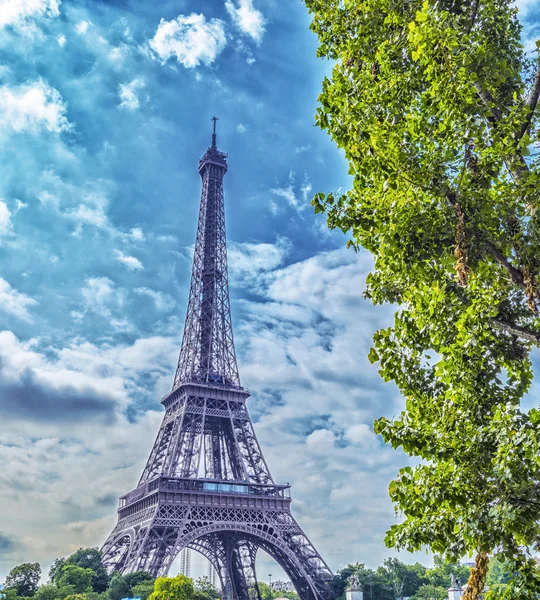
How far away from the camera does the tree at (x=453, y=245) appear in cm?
708

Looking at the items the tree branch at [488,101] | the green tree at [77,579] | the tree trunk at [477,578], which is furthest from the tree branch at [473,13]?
the green tree at [77,579]

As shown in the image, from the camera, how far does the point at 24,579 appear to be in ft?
177

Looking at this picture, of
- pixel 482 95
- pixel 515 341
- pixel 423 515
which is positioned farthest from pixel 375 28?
pixel 423 515

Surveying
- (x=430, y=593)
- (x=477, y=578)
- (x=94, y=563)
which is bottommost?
(x=477, y=578)

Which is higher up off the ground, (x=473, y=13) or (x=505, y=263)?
(x=473, y=13)

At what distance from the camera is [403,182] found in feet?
26.9

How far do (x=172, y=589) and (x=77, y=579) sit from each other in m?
13.1

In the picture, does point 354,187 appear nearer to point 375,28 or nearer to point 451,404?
point 375,28

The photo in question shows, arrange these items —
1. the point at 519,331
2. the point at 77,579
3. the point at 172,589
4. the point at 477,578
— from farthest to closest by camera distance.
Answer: the point at 77,579 → the point at 172,589 → the point at 519,331 → the point at 477,578

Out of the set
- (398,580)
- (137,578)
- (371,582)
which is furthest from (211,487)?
(398,580)

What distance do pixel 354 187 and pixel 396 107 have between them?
1.39 meters

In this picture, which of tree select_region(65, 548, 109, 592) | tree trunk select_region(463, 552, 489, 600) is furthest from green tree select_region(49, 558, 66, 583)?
tree trunk select_region(463, 552, 489, 600)

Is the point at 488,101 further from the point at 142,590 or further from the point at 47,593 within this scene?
the point at 47,593

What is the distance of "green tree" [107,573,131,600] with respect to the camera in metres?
47.1
